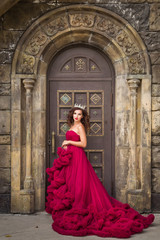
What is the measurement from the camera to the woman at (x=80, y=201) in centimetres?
408

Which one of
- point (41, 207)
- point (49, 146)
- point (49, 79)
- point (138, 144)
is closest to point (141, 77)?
point (138, 144)

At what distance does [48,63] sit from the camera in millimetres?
5328

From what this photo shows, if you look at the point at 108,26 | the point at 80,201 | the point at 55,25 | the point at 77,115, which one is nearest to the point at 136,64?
the point at 108,26

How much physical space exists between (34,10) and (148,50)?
2.00 meters

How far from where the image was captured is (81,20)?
5.12 meters

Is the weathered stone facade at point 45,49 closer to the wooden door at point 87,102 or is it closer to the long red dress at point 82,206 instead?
the wooden door at point 87,102

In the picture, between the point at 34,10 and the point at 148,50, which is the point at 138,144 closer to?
the point at 148,50

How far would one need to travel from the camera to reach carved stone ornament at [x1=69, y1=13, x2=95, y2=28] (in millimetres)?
5121

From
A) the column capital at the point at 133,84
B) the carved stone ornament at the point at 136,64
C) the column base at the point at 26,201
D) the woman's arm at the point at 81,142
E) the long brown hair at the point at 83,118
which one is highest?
the carved stone ornament at the point at 136,64

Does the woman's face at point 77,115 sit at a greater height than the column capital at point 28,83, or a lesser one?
lesser

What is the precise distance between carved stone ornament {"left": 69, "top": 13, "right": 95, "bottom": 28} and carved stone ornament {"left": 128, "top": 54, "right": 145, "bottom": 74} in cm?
90

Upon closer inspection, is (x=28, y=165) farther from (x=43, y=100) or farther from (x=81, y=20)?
(x=81, y=20)

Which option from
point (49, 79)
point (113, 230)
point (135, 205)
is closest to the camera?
point (113, 230)

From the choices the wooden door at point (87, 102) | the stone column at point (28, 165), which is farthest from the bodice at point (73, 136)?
the stone column at point (28, 165)
